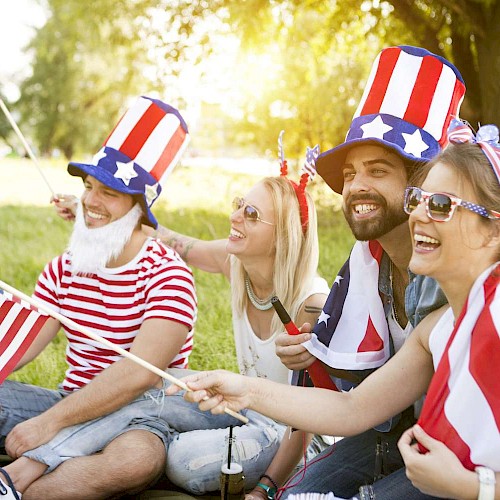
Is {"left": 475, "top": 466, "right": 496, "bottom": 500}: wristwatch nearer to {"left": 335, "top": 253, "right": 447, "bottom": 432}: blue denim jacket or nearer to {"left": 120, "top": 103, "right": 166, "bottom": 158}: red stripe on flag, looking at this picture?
{"left": 335, "top": 253, "right": 447, "bottom": 432}: blue denim jacket

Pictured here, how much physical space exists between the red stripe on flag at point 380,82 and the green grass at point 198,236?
89.5 inches

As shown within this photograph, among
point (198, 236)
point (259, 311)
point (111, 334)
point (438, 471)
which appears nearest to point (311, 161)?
point (259, 311)

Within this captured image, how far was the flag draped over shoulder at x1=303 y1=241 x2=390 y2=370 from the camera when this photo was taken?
8.79 feet

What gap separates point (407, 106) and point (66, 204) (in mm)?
1950

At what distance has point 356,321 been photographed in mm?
2734

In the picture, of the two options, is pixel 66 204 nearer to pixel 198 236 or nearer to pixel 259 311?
pixel 259 311

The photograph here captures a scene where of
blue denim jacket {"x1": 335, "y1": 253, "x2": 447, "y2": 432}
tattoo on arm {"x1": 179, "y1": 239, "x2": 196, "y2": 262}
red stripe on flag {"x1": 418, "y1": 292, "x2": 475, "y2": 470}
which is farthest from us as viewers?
tattoo on arm {"x1": 179, "y1": 239, "x2": 196, "y2": 262}

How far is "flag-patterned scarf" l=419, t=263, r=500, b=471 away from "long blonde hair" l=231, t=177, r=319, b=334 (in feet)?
4.21

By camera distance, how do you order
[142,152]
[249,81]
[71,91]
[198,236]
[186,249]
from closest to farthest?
[142,152], [186,249], [198,236], [249,81], [71,91]

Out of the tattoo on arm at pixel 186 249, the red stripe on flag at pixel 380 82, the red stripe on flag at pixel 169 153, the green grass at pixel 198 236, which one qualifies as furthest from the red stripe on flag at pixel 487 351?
the green grass at pixel 198 236

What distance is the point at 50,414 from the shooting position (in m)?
3.15

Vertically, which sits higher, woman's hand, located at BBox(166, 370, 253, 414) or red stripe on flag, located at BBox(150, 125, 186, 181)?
red stripe on flag, located at BBox(150, 125, 186, 181)

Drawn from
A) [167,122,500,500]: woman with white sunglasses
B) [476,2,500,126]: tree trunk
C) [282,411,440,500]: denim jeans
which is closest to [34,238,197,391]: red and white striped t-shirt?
[282,411,440,500]: denim jeans

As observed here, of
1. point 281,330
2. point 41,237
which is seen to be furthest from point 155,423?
point 41,237
